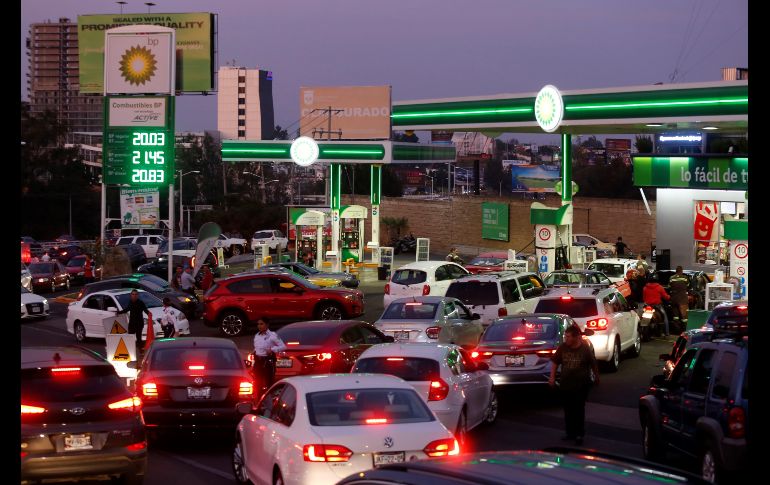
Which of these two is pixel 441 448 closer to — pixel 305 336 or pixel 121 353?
pixel 305 336

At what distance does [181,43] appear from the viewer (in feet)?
208

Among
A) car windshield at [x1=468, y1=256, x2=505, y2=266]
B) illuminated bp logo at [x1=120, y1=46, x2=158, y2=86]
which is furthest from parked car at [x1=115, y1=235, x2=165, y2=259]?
car windshield at [x1=468, y1=256, x2=505, y2=266]

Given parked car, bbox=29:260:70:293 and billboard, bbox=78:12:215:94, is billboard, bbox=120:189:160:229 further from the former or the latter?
billboard, bbox=78:12:215:94

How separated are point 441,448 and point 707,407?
115 inches

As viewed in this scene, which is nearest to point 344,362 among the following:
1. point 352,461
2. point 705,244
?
point 352,461

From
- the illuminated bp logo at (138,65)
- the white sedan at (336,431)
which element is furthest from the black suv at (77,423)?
the illuminated bp logo at (138,65)

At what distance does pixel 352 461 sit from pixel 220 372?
5842mm

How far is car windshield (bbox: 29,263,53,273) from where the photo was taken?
5047cm

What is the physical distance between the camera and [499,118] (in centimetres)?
3900

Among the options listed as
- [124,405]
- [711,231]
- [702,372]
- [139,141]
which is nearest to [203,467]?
[124,405]

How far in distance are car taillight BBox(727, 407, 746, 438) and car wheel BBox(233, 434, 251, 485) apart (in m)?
5.00

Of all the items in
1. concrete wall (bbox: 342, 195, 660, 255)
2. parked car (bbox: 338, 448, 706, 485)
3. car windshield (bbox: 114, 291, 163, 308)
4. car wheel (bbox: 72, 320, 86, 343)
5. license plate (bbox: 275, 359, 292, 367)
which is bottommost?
car wheel (bbox: 72, 320, 86, 343)

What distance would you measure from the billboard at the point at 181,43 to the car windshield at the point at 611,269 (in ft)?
99.7
